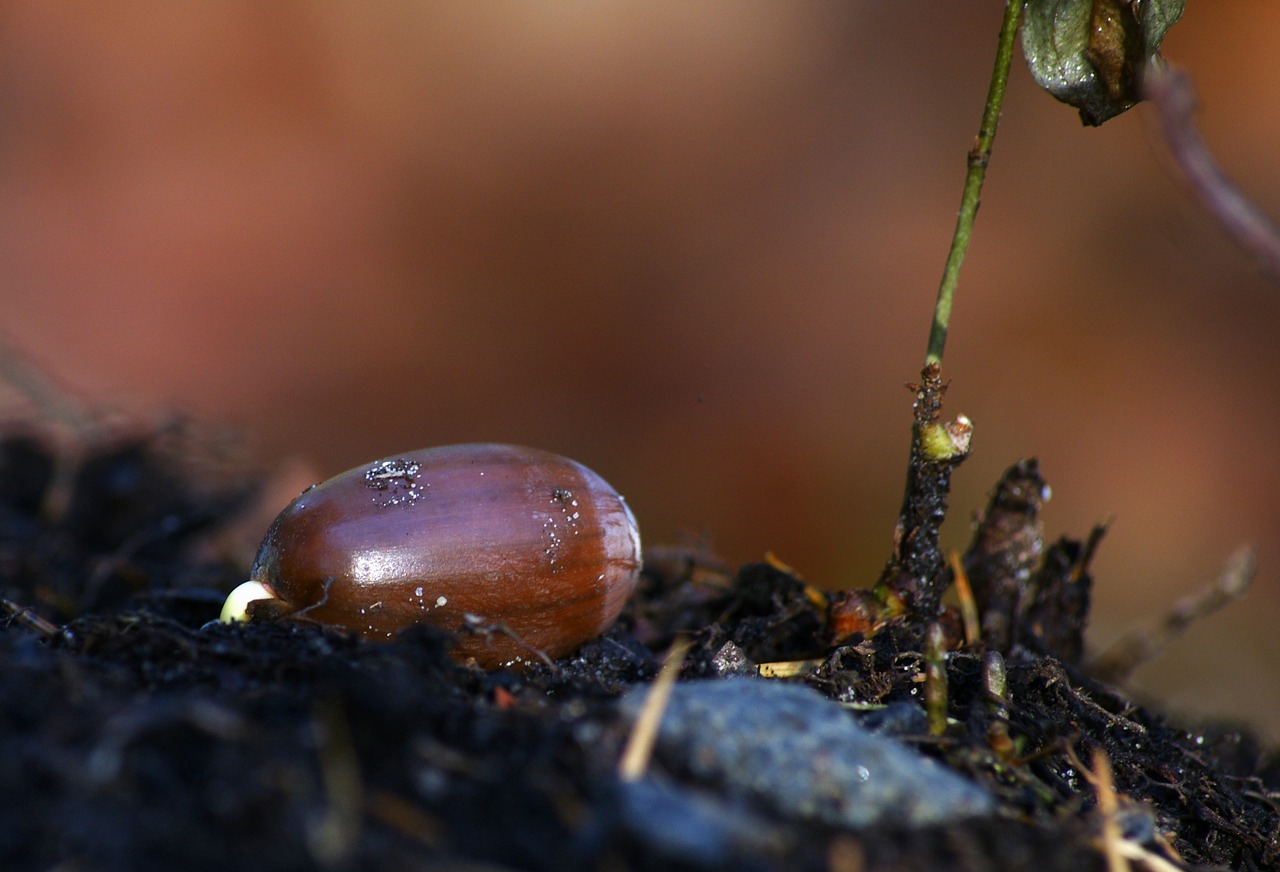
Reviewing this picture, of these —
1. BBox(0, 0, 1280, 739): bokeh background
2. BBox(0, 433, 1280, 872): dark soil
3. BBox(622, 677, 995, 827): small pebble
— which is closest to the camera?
BBox(0, 433, 1280, 872): dark soil

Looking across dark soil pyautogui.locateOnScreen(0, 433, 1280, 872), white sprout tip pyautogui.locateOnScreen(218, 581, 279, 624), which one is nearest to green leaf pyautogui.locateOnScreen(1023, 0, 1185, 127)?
dark soil pyautogui.locateOnScreen(0, 433, 1280, 872)

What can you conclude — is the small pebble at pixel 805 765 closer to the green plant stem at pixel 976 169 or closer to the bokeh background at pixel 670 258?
the green plant stem at pixel 976 169

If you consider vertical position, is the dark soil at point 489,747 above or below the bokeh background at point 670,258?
below

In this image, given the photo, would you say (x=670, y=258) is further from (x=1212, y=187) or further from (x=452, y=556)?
(x=1212, y=187)

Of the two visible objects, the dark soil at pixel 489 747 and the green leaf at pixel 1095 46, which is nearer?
the dark soil at pixel 489 747

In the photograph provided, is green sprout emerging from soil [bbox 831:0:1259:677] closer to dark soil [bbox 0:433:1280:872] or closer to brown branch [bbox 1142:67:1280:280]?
dark soil [bbox 0:433:1280:872]

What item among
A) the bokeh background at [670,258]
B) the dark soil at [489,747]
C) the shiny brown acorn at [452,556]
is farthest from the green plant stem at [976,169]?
the bokeh background at [670,258]

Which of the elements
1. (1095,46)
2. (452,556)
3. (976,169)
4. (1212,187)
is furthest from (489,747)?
(1095,46)
